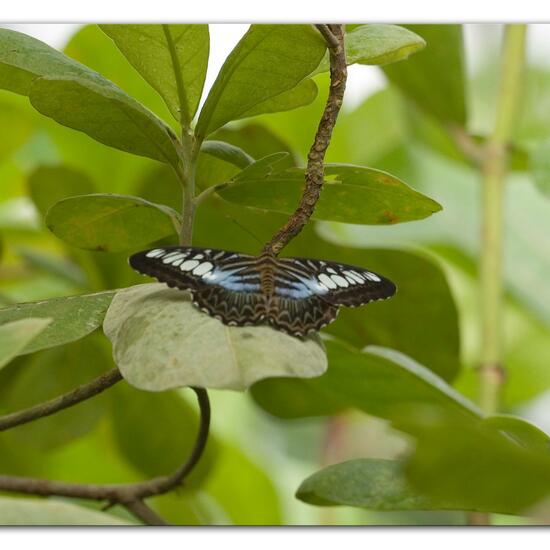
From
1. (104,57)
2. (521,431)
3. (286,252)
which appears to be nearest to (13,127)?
(104,57)

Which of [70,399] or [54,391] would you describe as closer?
[70,399]

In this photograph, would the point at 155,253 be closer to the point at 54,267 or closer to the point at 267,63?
the point at 267,63

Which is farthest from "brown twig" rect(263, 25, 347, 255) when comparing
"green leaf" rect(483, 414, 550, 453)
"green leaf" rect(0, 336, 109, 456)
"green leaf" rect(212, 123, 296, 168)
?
"green leaf" rect(0, 336, 109, 456)

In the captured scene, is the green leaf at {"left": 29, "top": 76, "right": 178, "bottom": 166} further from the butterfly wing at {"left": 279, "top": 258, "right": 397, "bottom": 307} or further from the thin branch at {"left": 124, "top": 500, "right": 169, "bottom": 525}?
the thin branch at {"left": 124, "top": 500, "right": 169, "bottom": 525}

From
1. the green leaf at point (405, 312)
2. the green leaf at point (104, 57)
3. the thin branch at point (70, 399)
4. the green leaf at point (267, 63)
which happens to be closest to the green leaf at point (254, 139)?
the green leaf at point (405, 312)

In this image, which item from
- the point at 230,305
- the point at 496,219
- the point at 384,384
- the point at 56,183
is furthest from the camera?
the point at 496,219

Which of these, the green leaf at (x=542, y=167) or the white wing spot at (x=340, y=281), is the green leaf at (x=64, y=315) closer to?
the white wing spot at (x=340, y=281)
